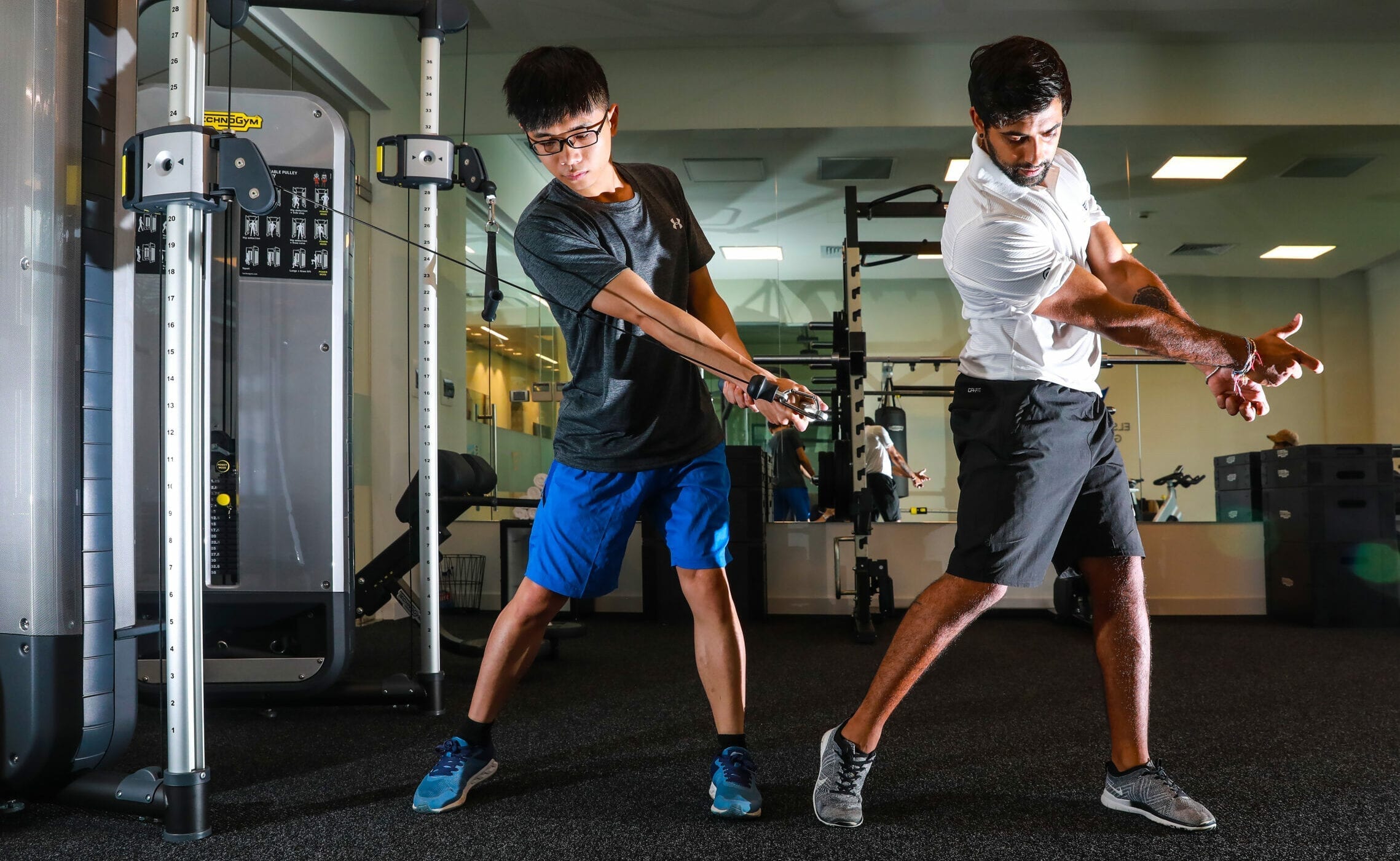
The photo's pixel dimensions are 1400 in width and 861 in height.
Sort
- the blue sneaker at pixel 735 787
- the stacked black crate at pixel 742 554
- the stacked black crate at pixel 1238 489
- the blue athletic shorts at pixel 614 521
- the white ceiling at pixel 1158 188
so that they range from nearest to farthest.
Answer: the blue sneaker at pixel 735 787 → the blue athletic shorts at pixel 614 521 → the stacked black crate at pixel 742 554 → the stacked black crate at pixel 1238 489 → the white ceiling at pixel 1158 188

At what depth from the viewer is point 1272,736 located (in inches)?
84.9

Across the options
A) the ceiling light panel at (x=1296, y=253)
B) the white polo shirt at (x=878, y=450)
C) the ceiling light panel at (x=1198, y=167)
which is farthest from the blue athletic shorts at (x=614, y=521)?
the ceiling light panel at (x=1296, y=253)

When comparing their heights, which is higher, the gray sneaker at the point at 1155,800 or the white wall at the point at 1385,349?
the white wall at the point at 1385,349

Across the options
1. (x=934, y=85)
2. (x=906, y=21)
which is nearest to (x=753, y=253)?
(x=934, y=85)

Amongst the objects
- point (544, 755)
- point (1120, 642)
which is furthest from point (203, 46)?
point (1120, 642)

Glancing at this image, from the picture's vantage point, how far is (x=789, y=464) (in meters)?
5.09

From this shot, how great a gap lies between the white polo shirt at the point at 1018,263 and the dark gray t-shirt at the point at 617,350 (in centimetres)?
51

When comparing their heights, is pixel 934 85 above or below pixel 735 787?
above

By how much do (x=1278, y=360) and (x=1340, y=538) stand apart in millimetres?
3803

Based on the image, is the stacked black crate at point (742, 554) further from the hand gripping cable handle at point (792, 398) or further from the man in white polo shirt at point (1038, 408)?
the hand gripping cable handle at point (792, 398)

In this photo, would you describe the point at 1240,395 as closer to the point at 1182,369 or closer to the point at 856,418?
the point at 856,418

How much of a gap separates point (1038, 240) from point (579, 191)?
792mm

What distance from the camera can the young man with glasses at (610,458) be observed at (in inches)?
62.9

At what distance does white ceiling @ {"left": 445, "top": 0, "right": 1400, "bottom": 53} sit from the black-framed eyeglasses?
11.9ft
